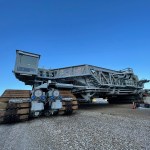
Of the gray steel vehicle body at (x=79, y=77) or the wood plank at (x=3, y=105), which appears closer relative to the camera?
the wood plank at (x=3, y=105)

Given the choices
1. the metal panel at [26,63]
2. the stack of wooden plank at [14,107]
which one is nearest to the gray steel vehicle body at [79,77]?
the metal panel at [26,63]

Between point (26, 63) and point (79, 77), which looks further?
point (79, 77)

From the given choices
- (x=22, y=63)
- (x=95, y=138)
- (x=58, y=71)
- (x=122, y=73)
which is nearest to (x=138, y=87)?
(x=122, y=73)

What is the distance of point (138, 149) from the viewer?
4285 millimetres

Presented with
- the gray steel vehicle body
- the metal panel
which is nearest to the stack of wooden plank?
the gray steel vehicle body

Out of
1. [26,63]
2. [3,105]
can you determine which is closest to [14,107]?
[3,105]

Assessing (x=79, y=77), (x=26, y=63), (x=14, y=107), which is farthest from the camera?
(x=79, y=77)

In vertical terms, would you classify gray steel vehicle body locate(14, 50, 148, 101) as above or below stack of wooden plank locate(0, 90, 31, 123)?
above

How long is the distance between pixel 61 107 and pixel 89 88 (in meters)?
5.29

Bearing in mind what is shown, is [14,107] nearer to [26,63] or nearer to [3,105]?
[3,105]

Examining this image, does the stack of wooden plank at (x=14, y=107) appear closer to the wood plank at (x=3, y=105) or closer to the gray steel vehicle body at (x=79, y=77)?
the wood plank at (x=3, y=105)

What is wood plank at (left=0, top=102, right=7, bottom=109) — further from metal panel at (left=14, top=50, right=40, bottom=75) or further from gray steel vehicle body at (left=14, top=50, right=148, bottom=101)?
metal panel at (left=14, top=50, right=40, bottom=75)

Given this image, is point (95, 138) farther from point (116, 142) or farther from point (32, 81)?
point (32, 81)

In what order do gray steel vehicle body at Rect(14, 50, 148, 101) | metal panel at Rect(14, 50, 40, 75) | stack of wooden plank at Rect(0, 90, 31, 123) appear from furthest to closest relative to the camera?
gray steel vehicle body at Rect(14, 50, 148, 101) < metal panel at Rect(14, 50, 40, 75) < stack of wooden plank at Rect(0, 90, 31, 123)
